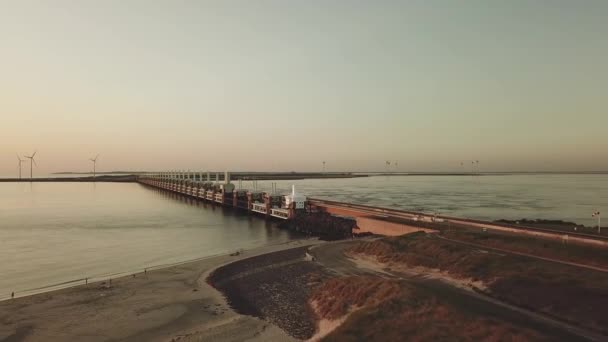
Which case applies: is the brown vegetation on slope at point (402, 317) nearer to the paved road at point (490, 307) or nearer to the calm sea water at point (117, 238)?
the paved road at point (490, 307)

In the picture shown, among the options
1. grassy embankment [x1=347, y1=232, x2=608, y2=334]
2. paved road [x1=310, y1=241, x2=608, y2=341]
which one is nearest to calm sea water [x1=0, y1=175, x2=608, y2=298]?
paved road [x1=310, y1=241, x2=608, y2=341]

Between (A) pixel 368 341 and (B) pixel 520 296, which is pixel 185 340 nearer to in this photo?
(A) pixel 368 341

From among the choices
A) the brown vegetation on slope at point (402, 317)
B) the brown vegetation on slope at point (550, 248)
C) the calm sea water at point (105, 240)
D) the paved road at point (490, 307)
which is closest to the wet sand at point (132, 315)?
the brown vegetation on slope at point (402, 317)

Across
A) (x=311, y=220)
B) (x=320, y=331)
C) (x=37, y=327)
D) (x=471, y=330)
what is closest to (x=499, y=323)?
(x=471, y=330)

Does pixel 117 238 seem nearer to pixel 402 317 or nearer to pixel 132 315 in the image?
pixel 132 315

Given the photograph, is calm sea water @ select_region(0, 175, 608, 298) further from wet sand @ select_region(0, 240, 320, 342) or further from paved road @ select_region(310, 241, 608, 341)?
paved road @ select_region(310, 241, 608, 341)
